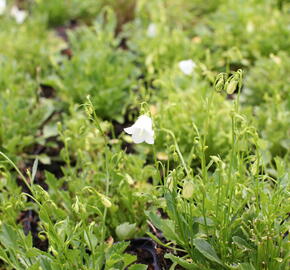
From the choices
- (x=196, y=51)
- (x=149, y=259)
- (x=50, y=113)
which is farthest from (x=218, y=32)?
(x=149, y=259)

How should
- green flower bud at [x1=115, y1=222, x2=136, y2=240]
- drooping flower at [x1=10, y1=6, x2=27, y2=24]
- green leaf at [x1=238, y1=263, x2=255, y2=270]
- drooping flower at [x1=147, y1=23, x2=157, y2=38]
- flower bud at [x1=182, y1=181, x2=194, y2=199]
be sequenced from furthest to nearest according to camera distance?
drooping flower at [x1=10, y1=6, x2=27, y2=24]
drooping flower at [x1=147, y1=23, x2=157, y2=38]
green flower bud at [x1=115, y1=222, x2=136, y2=240]
green leaf at [x1=238, y1=263, x2=255, y2=270]
flower bud at [x1=182, y1=181, x2=194, y2=199]

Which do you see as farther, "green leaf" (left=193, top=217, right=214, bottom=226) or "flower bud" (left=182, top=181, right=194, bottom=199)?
"green leaf" (left=193, top=217, right=214, bottom=226)

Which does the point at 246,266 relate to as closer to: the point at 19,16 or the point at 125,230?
the point at 125,230

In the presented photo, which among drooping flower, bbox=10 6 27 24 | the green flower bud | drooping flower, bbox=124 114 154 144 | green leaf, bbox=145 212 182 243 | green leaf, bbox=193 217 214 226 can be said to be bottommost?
the green flower bud

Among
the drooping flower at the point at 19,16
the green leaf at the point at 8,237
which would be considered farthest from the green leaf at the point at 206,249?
the drooping flower at the point at 19,16

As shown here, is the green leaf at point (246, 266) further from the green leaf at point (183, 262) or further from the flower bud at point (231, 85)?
the flower bud at point (231, 85)

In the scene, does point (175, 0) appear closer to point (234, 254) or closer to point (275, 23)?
point (275, 23)

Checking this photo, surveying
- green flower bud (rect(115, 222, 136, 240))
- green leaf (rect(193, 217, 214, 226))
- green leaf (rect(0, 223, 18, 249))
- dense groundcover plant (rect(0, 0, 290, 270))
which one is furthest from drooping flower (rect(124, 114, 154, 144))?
green leaf (rect(0, 223, 18, 249))

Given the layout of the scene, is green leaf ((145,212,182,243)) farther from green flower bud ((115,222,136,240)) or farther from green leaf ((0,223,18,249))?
green leaf ((0,223,18,249))
